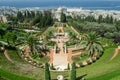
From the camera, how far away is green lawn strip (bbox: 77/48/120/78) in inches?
2020

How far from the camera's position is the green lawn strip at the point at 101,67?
5131 centimetres

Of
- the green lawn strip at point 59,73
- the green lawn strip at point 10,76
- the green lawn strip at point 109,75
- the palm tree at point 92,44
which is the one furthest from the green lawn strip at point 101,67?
the green lawn strip at point 10,76

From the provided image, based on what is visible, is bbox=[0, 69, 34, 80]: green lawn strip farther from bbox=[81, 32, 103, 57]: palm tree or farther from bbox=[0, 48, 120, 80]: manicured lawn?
bbox=[81, 32, 103, 57]: palm tree

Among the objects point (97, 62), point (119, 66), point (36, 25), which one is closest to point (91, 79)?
point (119, 66)

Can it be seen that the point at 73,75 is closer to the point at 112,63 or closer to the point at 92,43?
the point at 112,63

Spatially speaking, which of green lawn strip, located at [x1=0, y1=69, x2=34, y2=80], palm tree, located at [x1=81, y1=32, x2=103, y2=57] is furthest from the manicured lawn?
palm tree, located at [x1=81, y1=32, x2=103, y2=57]

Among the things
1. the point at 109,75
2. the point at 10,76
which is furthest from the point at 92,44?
the point at 10,76

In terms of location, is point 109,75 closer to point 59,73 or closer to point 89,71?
point 89,71

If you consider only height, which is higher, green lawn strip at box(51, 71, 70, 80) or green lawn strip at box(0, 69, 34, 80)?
green lawn strip at box(0, 69, 34, 80)

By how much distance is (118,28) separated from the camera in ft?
353

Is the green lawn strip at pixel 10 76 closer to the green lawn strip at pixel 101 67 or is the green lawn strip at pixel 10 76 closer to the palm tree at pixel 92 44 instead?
the green lawn strip at pixel 101 67

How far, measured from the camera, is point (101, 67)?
5462 cm

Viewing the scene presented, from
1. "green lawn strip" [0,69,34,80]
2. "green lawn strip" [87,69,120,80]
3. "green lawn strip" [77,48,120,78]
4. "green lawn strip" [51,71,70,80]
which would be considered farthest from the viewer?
"green lawn strip" [77,48,120,78]

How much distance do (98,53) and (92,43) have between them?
9.34 ft
